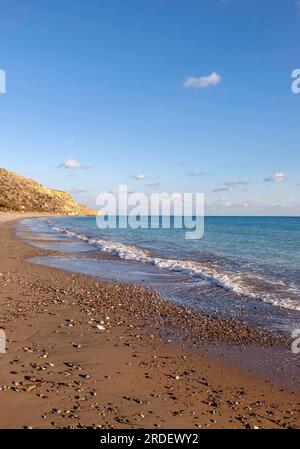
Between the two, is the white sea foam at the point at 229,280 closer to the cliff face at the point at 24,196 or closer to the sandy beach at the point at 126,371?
the sandy beach at the point at 126,371

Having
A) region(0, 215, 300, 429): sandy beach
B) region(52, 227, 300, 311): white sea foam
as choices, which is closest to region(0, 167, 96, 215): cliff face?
region(52, 227, 300, 311): white sea foam

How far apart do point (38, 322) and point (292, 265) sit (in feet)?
70.7

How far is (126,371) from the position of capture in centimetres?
823

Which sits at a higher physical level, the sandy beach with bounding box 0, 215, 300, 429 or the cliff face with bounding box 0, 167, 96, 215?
the cliff face with bounding box 0, 167, 96, 215

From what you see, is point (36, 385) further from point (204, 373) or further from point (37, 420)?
point (204, 373)

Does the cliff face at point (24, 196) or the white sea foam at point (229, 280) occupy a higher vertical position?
the cliff face at point (24, 196)

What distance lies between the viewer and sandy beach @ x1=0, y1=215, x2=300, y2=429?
634cm

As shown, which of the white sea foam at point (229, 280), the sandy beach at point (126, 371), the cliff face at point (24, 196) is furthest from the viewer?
the cliff face at point (24, 196)

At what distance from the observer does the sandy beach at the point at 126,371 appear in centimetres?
634

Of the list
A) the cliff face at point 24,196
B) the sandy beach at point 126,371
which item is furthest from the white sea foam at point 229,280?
the cliff face at point 24,196

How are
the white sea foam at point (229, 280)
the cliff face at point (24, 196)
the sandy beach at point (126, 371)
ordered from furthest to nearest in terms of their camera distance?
the cliff face at point (24, 196) → the white sea foam at point (229, 280) → the sandy beach at point (126, 371)

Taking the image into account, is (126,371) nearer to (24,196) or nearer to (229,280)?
(229,280)

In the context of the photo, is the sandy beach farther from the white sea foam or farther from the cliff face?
the cliff face

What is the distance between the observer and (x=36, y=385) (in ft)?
23.7
